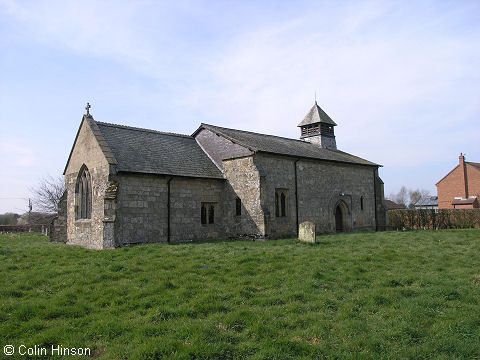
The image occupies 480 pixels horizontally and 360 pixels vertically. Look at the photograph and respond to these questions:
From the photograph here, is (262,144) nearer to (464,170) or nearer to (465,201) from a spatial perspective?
(465,201)

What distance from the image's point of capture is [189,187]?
20266mm

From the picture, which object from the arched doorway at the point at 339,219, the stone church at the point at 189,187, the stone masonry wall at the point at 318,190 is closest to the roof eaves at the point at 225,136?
the stone church at the point at 189,187

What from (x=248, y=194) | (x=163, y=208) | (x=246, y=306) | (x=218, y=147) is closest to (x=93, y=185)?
(x=163, y=208)

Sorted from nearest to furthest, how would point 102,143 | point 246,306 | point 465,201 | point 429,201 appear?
point 246,306, point 102,143, point 465,201, point 429,201

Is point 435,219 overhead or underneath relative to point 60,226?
underneath

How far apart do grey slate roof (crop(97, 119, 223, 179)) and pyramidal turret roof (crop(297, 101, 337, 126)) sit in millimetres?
12413

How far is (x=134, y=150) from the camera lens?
19.7 meters

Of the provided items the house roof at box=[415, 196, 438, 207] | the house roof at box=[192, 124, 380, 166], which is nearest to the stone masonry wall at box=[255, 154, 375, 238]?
the house roof at box=[192, 124, 380, 166]

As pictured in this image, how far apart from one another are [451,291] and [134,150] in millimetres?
15823

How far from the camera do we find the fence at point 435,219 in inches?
1180

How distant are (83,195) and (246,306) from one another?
50.1ft

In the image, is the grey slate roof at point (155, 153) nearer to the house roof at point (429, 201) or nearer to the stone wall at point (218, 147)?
the stone wall at point (218, 147)

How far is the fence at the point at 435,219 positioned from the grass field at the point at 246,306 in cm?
1932

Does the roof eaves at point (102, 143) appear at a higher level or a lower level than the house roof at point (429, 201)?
higher
